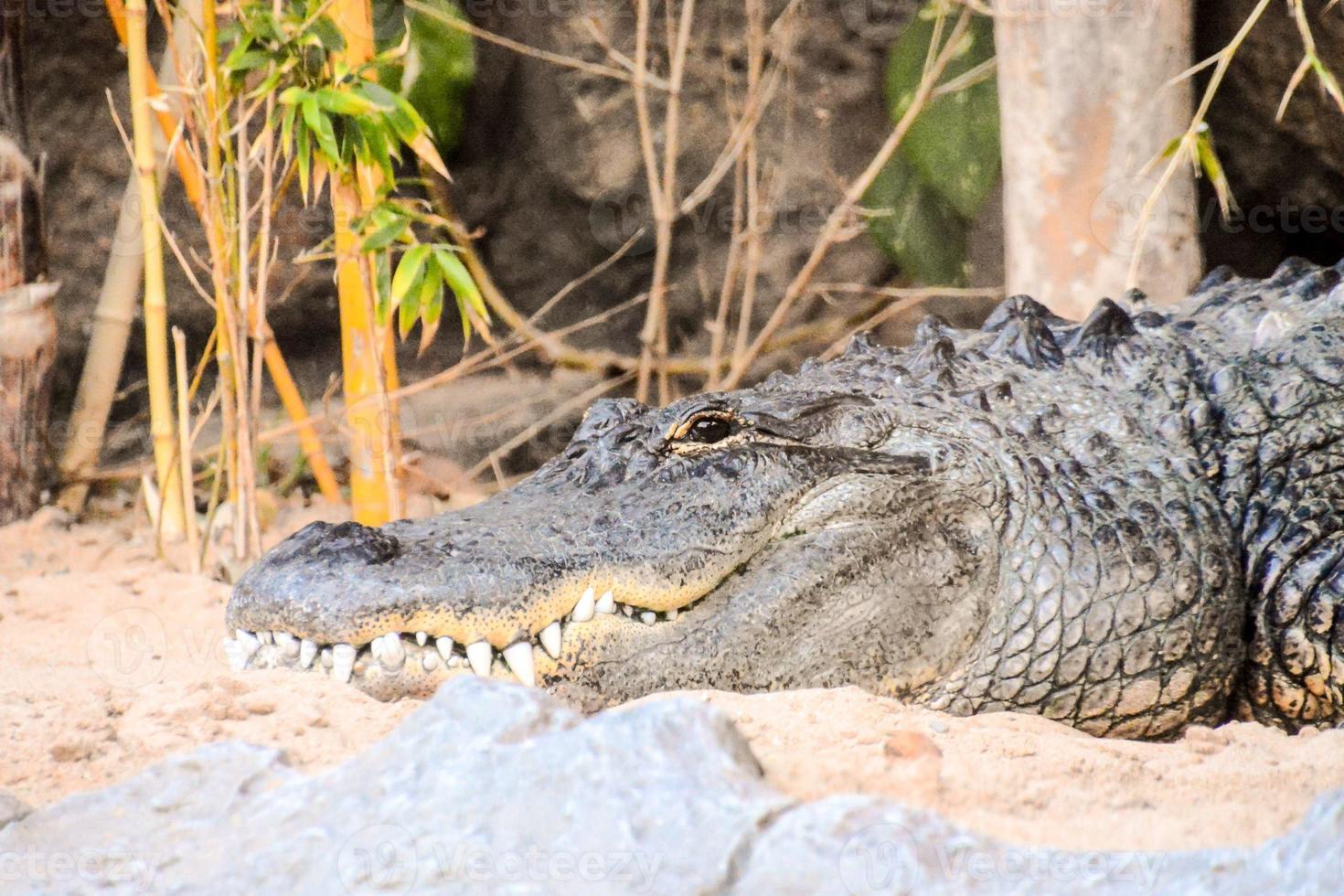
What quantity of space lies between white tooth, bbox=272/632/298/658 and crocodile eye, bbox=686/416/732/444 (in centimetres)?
87

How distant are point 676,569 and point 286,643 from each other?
71 cm

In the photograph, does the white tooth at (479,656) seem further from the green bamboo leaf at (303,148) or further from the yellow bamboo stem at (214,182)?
the yellow bamboo stem at (214,182)

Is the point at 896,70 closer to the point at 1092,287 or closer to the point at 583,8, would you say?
the point at 583,8

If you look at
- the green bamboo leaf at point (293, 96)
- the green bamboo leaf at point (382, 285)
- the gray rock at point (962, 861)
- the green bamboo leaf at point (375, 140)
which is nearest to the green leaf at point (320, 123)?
the green bamboo leaf at point (293, 96)

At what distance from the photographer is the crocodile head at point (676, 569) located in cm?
232

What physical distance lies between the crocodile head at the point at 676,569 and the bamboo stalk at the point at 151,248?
6.09 ft

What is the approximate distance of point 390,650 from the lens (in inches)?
90.4

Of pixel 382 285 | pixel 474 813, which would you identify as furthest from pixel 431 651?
pixel 382 285

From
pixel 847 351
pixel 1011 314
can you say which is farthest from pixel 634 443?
pixel 1011 314

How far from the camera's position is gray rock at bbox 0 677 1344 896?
1.47 meters

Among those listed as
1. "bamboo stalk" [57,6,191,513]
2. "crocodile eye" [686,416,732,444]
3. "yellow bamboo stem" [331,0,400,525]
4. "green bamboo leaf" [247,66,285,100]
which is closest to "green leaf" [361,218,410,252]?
"yellow bamboo stem" [331,0,400,525]

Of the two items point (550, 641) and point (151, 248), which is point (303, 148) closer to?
point (151, 248)

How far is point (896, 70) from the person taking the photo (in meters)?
5.96

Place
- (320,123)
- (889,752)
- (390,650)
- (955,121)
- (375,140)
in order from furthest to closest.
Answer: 1. (955,121)
2. (375,140)
3. (320,123)
4. (390,650)
5. (889,752)
